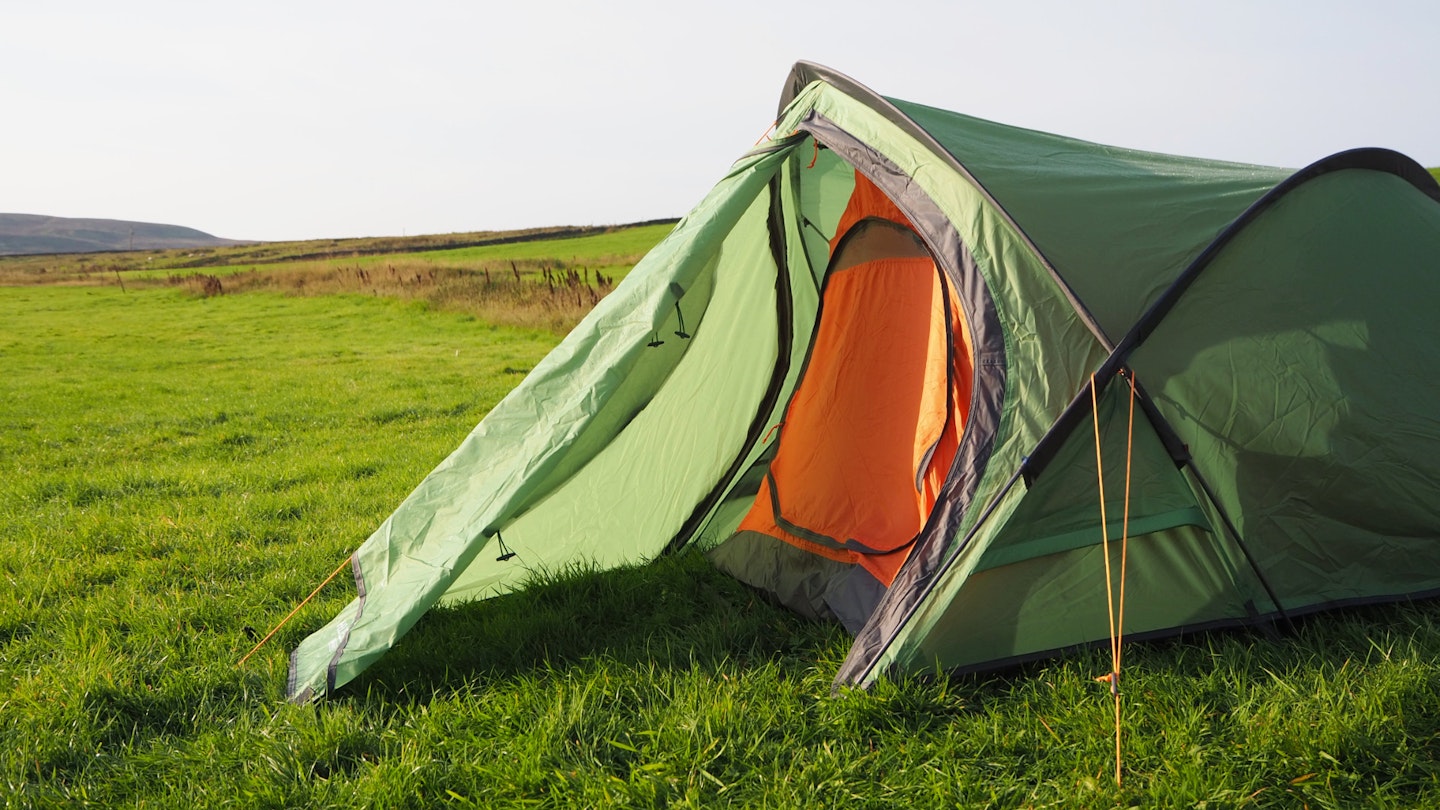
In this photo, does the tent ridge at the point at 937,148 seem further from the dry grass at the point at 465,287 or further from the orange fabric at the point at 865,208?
the dry grass at the point at 465,287

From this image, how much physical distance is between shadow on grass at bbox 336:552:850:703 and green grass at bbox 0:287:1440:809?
0.01 m

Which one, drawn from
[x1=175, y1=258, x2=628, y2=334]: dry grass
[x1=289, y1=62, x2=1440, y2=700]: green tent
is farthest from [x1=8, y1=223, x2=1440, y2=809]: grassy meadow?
[x1=175, y1=258, x2=628, y2=334]: dry grass

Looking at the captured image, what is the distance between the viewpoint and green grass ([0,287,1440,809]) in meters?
2.29

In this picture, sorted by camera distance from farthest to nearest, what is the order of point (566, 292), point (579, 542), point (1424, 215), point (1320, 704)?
1. point (566, 292)
2. point (579, 542)
3. point (1424, 215)
4. point (1320, 704)

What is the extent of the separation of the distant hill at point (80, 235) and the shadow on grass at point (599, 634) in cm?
19275

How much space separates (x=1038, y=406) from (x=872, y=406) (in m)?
0.98

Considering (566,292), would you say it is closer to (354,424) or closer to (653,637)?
(354,424)

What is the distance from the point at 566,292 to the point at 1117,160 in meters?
12.9

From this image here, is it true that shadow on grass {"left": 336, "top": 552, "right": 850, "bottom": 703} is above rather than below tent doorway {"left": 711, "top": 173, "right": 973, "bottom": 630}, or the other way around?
below

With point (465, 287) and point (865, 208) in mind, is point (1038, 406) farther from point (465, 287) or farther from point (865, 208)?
point (465, 287)

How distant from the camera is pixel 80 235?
184m

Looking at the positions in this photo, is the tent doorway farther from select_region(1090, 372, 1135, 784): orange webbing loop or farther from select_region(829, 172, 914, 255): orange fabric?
select_region(1090, 372, 1135, 784): orange webbing loop

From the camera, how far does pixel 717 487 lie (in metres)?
4.15

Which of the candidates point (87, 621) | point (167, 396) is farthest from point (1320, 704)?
point (167, 396)
